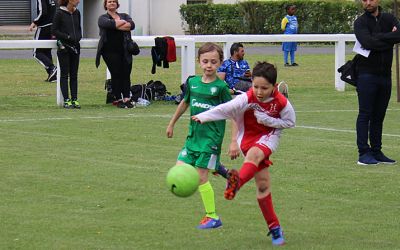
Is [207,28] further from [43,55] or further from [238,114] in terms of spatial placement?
[238,114]

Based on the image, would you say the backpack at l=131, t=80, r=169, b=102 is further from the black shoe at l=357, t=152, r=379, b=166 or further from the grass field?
the black shoe at l=357, t=152, r=379, b=166

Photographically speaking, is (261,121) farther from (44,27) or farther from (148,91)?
(44,27)

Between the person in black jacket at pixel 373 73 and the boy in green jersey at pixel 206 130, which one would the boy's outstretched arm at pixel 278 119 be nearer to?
the boy in green jersey at pixel 206 130

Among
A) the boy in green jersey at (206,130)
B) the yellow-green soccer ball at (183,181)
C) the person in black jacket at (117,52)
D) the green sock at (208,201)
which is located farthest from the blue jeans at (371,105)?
the person in black jacket at (117,52)

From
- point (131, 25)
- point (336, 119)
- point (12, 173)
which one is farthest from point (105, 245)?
point (131, 25)

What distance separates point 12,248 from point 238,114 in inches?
82.6

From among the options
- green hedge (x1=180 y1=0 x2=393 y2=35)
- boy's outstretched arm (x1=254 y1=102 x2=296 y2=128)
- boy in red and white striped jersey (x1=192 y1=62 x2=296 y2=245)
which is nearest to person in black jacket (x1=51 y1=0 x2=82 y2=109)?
boy in red and white striped jersey (x1=192 y1=62 x2=296 y2=245)

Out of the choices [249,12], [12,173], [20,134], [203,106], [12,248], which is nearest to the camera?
[12,248]

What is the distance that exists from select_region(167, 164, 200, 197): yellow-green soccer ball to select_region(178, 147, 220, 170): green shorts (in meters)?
0.98

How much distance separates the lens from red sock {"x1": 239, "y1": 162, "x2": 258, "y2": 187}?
26.8 ft

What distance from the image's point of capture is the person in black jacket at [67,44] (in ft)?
61.1

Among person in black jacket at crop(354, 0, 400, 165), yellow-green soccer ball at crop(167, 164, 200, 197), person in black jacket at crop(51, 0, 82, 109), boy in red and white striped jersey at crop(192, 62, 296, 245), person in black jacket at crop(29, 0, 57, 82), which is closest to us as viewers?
yellow-green soccer ball at crop(167, 164, 200, 197)

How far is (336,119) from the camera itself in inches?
675

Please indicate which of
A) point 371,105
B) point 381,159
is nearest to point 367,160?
point 381,159
